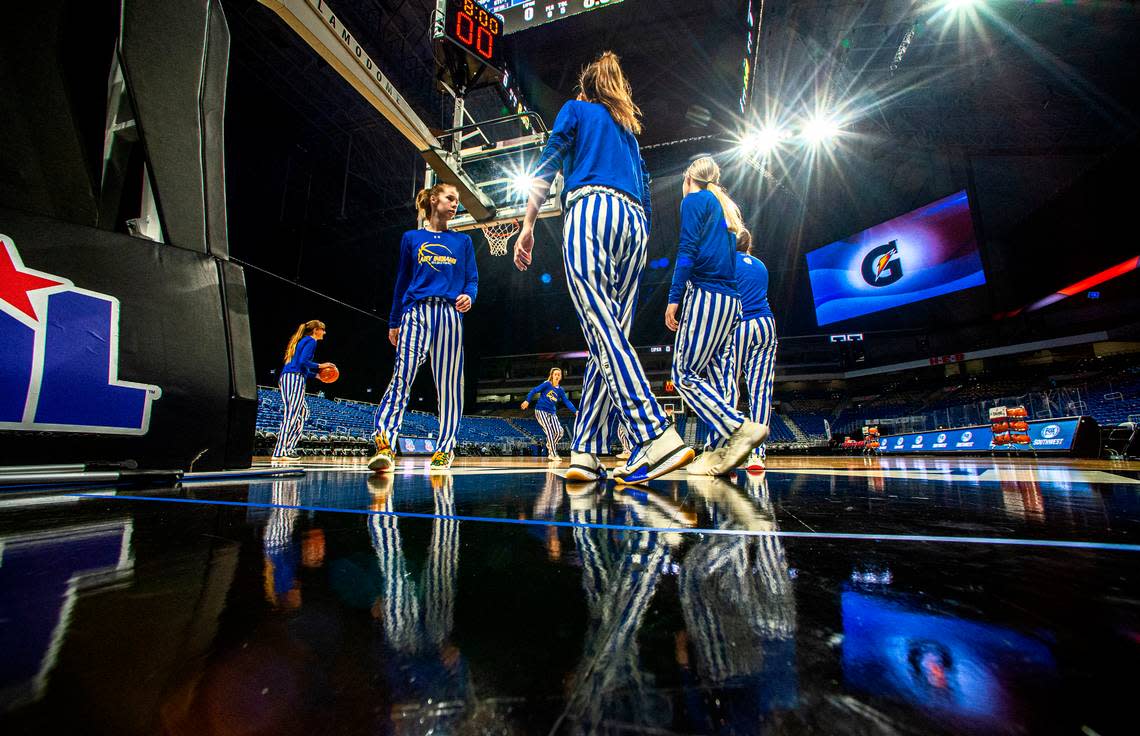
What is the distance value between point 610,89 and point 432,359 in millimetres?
1740

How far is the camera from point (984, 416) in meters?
11.1

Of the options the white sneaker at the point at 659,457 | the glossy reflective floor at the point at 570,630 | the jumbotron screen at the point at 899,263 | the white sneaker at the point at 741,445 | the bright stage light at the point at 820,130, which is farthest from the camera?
the jumbotron screen at the point at 899,263

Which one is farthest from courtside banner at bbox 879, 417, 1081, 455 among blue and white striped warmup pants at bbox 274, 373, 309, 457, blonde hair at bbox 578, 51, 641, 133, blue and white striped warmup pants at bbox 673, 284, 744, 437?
blue and white striped warmup pants at bbox 274, 373, 309, 457

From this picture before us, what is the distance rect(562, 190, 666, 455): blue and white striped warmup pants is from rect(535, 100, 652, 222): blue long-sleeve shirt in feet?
0.21

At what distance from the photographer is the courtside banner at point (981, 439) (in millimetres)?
5061

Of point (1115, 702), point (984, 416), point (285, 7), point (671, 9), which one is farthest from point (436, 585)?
point (984, 416)

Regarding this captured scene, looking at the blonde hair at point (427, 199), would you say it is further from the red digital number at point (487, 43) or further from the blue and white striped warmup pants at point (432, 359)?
the red digital number at point (487, 43)

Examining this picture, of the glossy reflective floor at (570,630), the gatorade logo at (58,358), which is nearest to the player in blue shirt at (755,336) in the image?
the glossy reflective floor at (570,630)

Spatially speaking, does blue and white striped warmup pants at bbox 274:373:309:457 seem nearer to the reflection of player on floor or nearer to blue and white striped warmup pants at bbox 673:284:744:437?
blue and white striped warmup pants at bbox 673:284:744:437

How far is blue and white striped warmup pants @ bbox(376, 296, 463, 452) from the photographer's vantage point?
2.44 metres

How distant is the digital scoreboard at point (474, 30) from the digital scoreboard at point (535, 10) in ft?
0.44

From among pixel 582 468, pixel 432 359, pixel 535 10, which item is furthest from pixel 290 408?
pixel 535 10

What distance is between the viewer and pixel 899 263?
12.5 meters

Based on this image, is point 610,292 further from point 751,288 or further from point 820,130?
point 820,130
